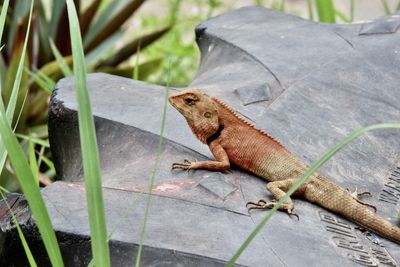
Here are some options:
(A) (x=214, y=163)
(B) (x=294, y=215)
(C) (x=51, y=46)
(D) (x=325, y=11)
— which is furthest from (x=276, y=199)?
(C) (x=51, y=46)

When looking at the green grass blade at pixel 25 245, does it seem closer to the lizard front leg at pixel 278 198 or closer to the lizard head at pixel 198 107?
the lizard front leg at pixel 278 198

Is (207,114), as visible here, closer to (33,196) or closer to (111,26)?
(33,196)

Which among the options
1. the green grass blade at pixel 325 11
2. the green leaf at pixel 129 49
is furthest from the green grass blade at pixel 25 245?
the green leaf at pixel 129 49

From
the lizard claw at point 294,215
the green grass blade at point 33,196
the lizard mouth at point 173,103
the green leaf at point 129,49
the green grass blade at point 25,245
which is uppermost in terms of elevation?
the green grass blade at point 33,196

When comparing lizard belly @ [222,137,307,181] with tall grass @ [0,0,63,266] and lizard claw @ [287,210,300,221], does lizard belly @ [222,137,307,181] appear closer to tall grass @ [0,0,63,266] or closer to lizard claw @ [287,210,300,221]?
lizard claw @ [287,210,300,221]

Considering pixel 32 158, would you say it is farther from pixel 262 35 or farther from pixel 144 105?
pixel 262 35

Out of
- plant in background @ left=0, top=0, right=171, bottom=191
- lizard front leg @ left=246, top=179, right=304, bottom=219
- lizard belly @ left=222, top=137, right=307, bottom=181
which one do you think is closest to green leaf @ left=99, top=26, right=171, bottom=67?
plant in background @ left=0, top=0, right=171, bottom=191

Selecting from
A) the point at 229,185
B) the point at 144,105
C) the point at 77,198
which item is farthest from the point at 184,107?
the point at 77,198
